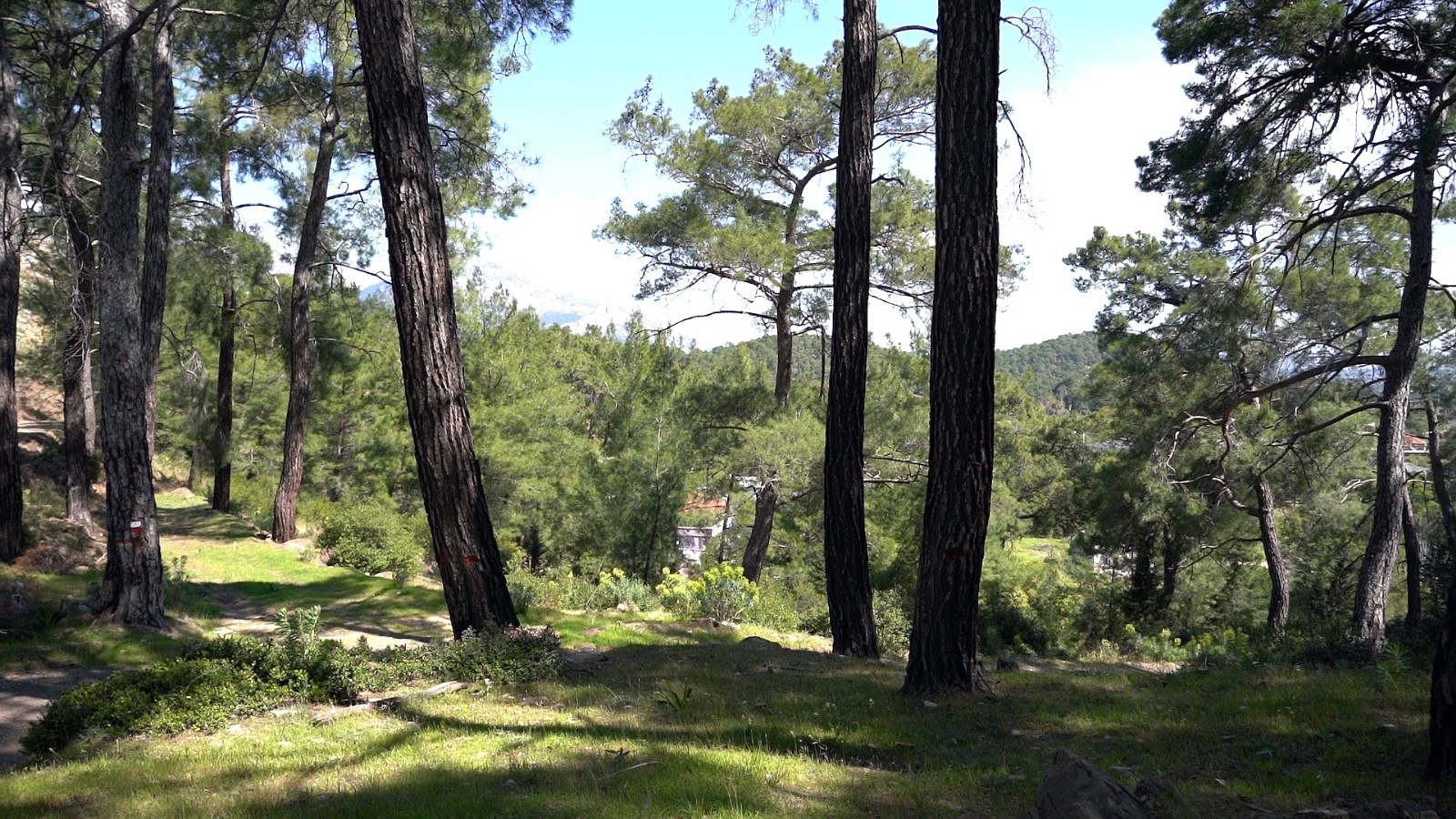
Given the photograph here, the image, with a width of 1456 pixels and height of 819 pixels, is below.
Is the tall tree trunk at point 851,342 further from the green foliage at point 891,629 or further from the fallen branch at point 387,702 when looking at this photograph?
the fallen branch at point 387,702

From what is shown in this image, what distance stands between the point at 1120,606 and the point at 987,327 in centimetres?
1950

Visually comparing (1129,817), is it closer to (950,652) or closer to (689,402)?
(950,652)

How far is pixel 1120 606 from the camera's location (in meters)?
22.7

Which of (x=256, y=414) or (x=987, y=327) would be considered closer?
(x=987, y=327)

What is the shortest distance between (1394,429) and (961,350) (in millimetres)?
8205

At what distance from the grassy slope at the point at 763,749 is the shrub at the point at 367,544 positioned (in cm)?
859

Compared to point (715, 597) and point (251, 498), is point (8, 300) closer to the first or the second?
point (715, 597)

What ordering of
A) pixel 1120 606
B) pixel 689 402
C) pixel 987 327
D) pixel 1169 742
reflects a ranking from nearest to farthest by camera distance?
pixel 1169 742
pixel 987 327
pixel 689 402
pixel 1120 606

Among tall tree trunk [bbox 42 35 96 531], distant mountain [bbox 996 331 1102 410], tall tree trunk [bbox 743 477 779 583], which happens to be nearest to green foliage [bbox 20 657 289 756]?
tall tree trunk [bbox 42 35 96 531]

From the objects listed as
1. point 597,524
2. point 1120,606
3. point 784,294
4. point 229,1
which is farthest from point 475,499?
point 1120,606

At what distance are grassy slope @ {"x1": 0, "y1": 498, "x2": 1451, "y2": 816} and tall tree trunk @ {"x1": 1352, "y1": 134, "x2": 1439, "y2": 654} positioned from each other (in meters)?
4.68

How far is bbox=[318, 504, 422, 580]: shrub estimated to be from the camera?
14.4m

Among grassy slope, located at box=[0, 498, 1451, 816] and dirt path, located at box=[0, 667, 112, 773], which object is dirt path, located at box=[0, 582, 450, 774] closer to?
dirt path, located at box=[0, 667, 112, 773]

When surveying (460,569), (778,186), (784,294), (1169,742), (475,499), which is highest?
(778,186)
